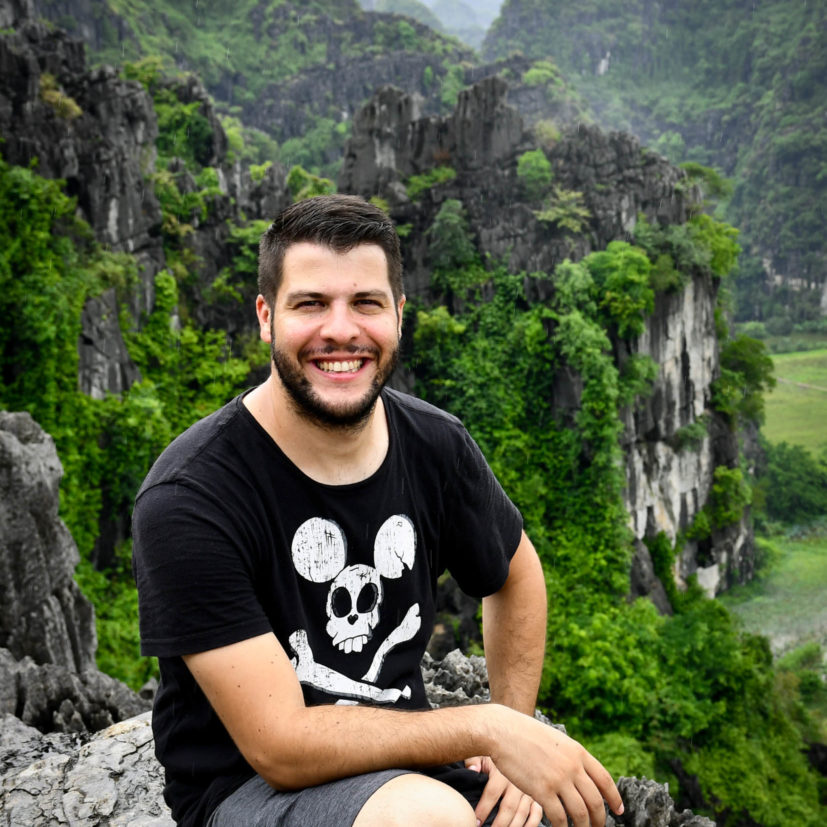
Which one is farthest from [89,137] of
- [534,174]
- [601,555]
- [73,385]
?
[601,555]

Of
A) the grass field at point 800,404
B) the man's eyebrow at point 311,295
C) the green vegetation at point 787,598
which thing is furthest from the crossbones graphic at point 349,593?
the grass field at point 800,404

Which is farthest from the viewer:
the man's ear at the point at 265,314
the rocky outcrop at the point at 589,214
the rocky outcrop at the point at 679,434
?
the rocky outcrop at the point at 679,434

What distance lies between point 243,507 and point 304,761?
2.28 ft

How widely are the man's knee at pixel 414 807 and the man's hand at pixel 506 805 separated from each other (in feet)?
0.64

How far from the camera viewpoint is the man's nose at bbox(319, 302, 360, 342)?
2256mm

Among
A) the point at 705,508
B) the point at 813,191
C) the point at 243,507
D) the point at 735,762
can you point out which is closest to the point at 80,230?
the point at 243,507

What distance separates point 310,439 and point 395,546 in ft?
1.47

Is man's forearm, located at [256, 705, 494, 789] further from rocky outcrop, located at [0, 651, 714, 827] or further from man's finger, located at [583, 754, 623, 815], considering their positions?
rocky outcrop, located at [0, 651, 714, 827]

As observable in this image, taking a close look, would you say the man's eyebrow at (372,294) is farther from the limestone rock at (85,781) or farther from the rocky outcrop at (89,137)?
the rocky outcrop at (89,137)

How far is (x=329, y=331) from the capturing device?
2256 mm

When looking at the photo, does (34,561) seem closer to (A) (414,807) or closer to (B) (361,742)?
(B) (361,742)

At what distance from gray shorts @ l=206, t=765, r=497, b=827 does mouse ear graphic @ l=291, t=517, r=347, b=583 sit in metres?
0.58

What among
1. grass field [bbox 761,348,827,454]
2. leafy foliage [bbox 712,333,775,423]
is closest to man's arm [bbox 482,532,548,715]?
leafy foliage [bbox 712,333,775,423]

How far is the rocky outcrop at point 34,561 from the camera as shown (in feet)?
25.3
